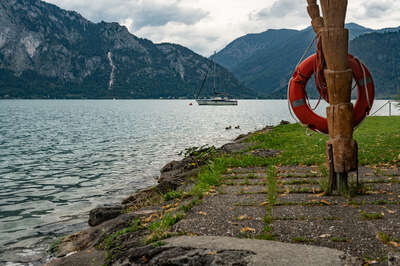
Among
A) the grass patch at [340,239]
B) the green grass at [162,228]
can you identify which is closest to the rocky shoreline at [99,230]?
the green grass at [162,228]

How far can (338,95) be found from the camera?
20.3 ft

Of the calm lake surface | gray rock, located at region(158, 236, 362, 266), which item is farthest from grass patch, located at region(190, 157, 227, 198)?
the calm lake surface

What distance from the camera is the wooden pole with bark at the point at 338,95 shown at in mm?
6035

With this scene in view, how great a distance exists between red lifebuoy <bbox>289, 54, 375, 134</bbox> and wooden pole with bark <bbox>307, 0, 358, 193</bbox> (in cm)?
65

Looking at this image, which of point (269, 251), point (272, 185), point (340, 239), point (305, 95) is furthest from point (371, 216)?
point (305, 95)

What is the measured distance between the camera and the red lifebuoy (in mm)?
6793

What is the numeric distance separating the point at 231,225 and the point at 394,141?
10.4m

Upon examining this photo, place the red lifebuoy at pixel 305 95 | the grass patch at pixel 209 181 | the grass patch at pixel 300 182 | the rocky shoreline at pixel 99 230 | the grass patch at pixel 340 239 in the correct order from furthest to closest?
the grass patch at pixel 300 182 < the grass patch at pixel 209 181 < the red lifebuoy at pixel 305 95 < the rocky shoreline at pixel 99 230 < the grass patch at pixel 340 239

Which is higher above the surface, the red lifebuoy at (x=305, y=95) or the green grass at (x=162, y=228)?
the red lifebuoy at (x=305, y=95)

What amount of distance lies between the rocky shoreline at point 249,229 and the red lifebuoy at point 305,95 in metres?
1.28

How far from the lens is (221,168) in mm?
9773

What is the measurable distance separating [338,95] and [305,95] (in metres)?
1.20

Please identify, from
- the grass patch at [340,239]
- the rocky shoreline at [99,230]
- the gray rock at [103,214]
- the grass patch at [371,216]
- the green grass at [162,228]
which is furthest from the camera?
the gray rock at [103,214]

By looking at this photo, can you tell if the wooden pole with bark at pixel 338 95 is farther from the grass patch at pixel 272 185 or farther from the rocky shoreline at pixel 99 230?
the rocky shoreline at pixel 99 230
